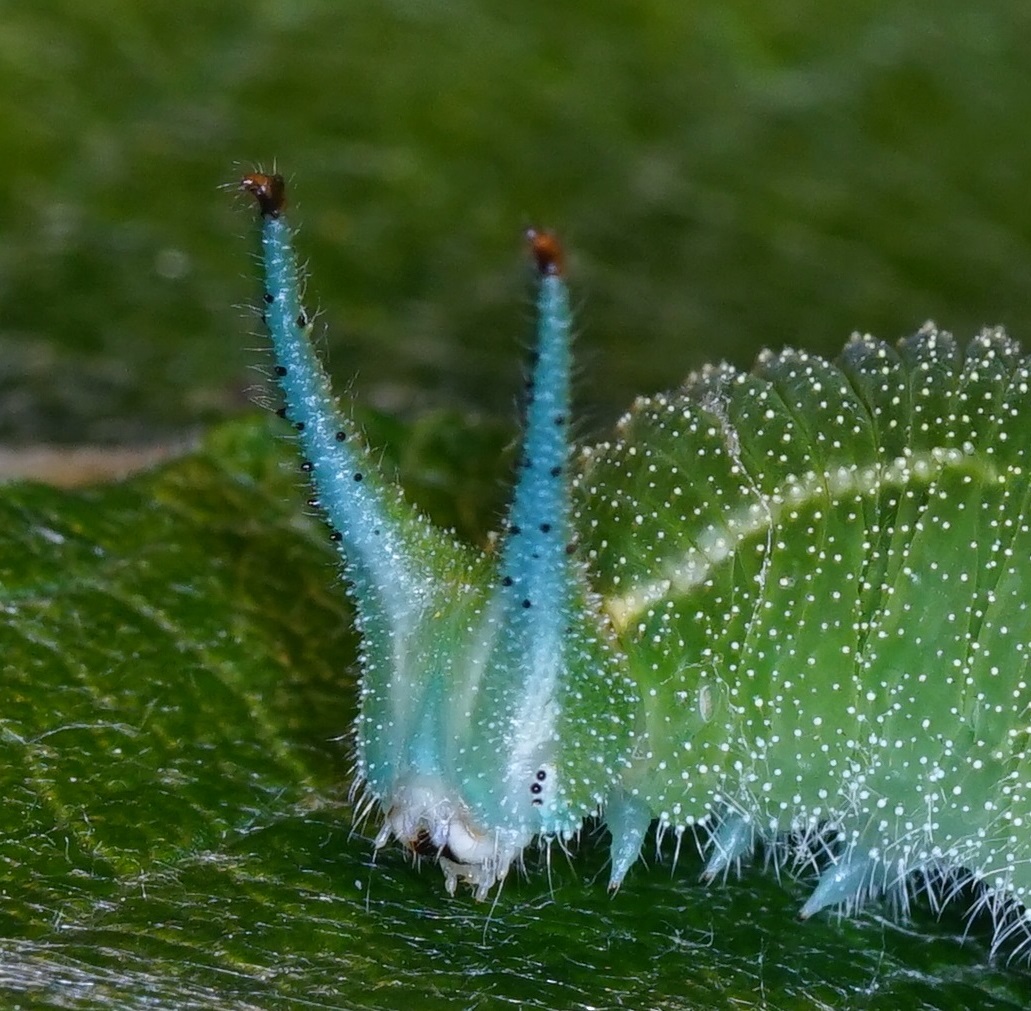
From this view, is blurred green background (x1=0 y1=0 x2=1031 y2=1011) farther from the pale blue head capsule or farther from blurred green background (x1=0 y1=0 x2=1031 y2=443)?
the pale blue head capsule

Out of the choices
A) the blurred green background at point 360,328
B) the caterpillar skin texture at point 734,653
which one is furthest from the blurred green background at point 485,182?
the caterpillar skin texture at point 734,653

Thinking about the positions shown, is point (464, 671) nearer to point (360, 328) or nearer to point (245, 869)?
point (245, 869)

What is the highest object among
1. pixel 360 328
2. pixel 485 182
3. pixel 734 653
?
pixel 485 182

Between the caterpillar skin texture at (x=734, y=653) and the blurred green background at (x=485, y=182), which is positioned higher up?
the blurred green background at (x=485, y=182)

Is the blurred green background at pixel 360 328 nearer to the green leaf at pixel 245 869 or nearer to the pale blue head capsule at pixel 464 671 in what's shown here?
the green leaf at pixel 245 869

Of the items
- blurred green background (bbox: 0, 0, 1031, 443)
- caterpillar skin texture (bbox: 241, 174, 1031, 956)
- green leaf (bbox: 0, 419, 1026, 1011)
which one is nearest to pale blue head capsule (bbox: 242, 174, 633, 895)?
caterpillar skin texture (bbox: 241, 174, 1031, 956)

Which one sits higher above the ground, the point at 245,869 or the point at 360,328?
the point at 360,328

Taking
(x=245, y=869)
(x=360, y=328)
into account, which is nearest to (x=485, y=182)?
(x=360, y=328)
